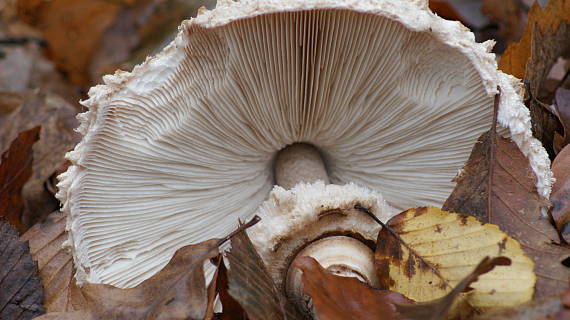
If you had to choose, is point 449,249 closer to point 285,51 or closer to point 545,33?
point 285,51

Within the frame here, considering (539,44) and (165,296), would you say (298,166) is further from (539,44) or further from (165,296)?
(539,44)

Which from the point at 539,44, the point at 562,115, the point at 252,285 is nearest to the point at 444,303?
the point at 252,285

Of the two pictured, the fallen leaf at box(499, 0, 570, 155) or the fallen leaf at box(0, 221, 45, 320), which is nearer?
the fallen leaf at box(0, 221, 45, 320)

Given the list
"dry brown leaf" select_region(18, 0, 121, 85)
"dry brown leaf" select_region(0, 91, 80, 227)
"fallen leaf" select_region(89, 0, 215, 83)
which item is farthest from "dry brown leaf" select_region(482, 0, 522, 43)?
"dry brown leaf" select_region(18, 0, 121, 85)

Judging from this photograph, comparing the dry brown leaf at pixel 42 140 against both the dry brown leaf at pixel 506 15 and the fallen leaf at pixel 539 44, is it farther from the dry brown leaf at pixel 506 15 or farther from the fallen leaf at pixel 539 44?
the dry brown leaf at pixel 506 15

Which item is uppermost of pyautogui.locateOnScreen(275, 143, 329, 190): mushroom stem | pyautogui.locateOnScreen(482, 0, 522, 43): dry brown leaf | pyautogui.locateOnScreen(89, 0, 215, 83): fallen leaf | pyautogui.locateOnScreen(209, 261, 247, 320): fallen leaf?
pyautogui.locateOnScreen(89, 0, 215, 83): fallen leaf

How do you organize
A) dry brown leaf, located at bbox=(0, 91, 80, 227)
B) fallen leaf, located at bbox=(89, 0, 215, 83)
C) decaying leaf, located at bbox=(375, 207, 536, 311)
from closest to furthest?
decaying leaf, located at bbox=(375, 207, 536, 311)
dry brown leaf, located at bbox=(0, 91, 80, 227)
fallen leaf, located at bbox=(89, 0, 215, 83)

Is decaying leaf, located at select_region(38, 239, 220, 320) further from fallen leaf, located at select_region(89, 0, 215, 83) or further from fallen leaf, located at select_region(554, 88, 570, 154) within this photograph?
fallen leaf, located at select_region(89, 0, 215, 83)
